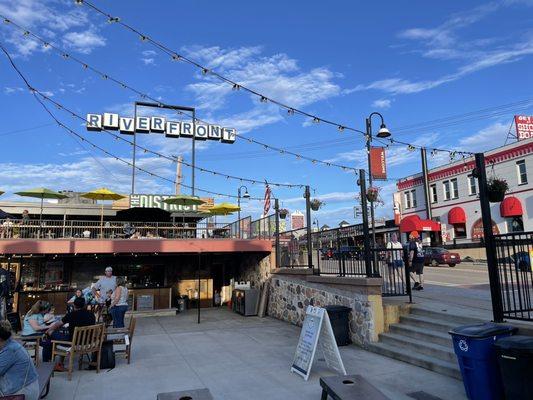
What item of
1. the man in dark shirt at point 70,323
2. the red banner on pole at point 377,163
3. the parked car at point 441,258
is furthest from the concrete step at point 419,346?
the parked car at point 441,258

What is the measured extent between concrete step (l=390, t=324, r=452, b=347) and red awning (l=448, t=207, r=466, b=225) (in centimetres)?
2546

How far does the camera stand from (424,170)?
35.1 m

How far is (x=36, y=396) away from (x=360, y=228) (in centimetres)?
775

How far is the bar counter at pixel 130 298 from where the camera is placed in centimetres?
1550

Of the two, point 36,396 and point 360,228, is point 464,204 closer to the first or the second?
point 360,228

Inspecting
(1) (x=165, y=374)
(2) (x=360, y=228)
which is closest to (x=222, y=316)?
(2) (x=360, y=228)

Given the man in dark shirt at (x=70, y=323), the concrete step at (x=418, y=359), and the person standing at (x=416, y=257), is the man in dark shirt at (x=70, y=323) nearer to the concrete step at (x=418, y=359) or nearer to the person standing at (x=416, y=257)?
the concrete step at (x=418, y=359)

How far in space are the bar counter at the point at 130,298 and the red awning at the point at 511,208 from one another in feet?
69.5

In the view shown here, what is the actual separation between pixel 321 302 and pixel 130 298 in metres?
9.07

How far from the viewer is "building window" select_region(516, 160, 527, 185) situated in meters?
26.1

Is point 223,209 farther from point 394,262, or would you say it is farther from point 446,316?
point 446,316

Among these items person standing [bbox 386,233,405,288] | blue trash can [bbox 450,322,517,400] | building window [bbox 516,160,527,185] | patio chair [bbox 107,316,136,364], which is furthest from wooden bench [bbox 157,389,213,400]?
building window [bbox 516,160,527,185]

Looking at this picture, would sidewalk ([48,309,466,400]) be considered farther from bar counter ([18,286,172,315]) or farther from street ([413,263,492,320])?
bar counter ([18,286,172,315])

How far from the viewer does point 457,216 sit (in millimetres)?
31141
